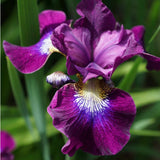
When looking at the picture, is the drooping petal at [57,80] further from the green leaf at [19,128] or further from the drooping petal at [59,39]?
the green leaf at [19,128]

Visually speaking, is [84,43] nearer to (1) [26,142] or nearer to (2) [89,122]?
(2) [89,122]

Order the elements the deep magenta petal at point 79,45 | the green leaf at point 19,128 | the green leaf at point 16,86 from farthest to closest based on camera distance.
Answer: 1. the green leaf at point 19,128
2. the green leaf at point 16,86
3. the deep magenta petal at point 79,45

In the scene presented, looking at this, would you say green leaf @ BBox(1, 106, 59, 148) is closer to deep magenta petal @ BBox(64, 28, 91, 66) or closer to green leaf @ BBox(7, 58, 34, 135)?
green leaf @ BBox(7, 58, 34, 135)

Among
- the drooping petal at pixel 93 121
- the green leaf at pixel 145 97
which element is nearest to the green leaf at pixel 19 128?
the green leaf at pixel 145 97

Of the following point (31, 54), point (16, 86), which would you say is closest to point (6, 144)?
point (16, 86)

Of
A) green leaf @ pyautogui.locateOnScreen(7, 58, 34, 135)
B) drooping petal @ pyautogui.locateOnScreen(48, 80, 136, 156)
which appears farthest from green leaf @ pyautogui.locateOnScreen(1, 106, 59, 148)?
drooping petal @ pyautogui.locateOnScreen(48, 80, 136, 156)

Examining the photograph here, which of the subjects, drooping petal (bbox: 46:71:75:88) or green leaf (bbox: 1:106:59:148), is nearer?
drooping petal (bbox: 46:71:75:88)

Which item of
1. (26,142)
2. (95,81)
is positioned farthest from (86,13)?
(26,142)

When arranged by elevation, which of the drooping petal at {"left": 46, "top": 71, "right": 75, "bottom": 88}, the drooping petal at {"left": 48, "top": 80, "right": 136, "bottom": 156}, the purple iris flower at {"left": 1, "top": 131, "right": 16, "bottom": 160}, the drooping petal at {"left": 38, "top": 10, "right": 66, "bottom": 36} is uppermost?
the drooping petal at {"left": 38, "top": 10, "right": 66, "bottom": 36}
